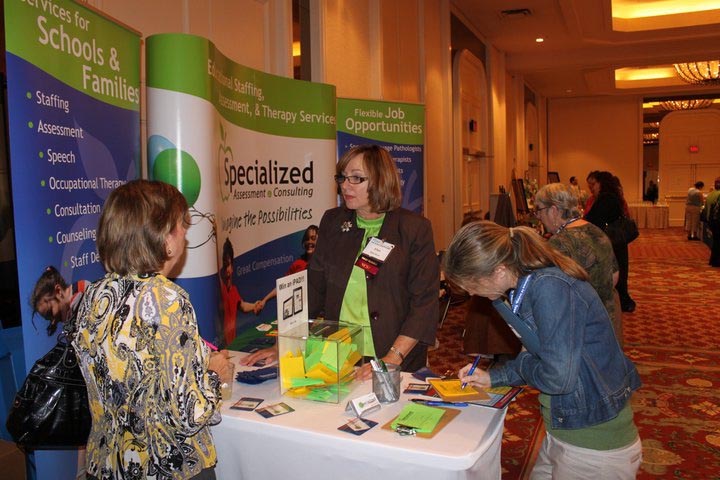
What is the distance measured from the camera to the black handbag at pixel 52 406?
4.74 ft

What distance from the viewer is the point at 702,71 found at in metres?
11.9

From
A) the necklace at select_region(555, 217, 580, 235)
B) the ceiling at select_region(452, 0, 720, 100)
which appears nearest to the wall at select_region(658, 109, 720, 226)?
the ceiling at select_region(452, 0, 720, 100)

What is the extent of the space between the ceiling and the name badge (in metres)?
6.82

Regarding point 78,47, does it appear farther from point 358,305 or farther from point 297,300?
point 358,305

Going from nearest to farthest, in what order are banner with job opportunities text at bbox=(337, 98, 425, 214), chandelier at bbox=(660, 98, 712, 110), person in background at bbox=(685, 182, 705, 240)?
banner with job opportunities text at bbox=(337, 98, 425, 214) → person in background at bbox=(685, 182, 705, 240) → chandelier at bbox=(660, 98, 712, 110)

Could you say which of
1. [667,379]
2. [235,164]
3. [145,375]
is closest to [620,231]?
[667,379]

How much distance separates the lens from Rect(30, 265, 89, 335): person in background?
177 centimetres

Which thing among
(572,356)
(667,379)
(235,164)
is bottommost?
(667,379)

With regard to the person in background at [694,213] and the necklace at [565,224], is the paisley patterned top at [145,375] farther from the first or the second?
the person in background at [694,213]

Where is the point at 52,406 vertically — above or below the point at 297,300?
below

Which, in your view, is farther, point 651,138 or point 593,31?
point 651,138

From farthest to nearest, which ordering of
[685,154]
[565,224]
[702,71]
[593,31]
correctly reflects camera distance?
1. [685,154]
2. [702,71]
3. [593,31]
4. [565,224]

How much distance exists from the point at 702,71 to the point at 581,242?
11.3 metres

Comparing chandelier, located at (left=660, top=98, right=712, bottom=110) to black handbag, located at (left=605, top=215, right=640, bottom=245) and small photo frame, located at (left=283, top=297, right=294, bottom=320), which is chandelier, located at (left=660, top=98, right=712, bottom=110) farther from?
small photo frame, located at (left=283, top=297, right=294, bottom=320)
